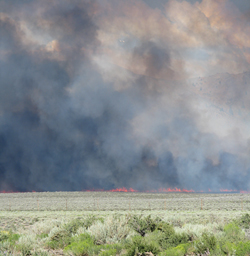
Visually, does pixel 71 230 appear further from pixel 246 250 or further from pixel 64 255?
pixel 246 250

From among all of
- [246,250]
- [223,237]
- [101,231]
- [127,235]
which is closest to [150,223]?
[127,235]

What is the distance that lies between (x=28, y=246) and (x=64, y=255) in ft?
5.90

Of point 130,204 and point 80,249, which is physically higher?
point 130,204

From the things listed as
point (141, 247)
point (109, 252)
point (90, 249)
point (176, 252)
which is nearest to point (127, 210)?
point (90, 249)

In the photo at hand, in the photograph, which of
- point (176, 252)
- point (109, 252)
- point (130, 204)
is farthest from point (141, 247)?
point (130, 204)

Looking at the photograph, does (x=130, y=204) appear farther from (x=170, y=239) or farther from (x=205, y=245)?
(x=205, y=245)

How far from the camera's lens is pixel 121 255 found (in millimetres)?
12133

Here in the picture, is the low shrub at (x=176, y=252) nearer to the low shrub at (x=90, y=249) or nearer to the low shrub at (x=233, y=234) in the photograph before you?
the low shrub at (x=90, y=249)

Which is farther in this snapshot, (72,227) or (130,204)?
(130,204)

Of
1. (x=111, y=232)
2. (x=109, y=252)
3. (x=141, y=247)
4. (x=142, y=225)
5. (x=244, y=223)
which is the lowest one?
(x=109, y=252)

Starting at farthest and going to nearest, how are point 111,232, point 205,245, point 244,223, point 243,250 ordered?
point 244,223
point 111,232
point 205,245
point 243,250

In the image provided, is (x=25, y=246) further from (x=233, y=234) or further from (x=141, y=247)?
(x=233, y=234)

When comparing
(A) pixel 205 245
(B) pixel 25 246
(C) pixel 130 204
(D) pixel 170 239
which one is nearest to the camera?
(A) pixel 205 245

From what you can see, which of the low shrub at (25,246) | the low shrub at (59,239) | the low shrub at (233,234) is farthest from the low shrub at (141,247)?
the low shrub at (25,246)
